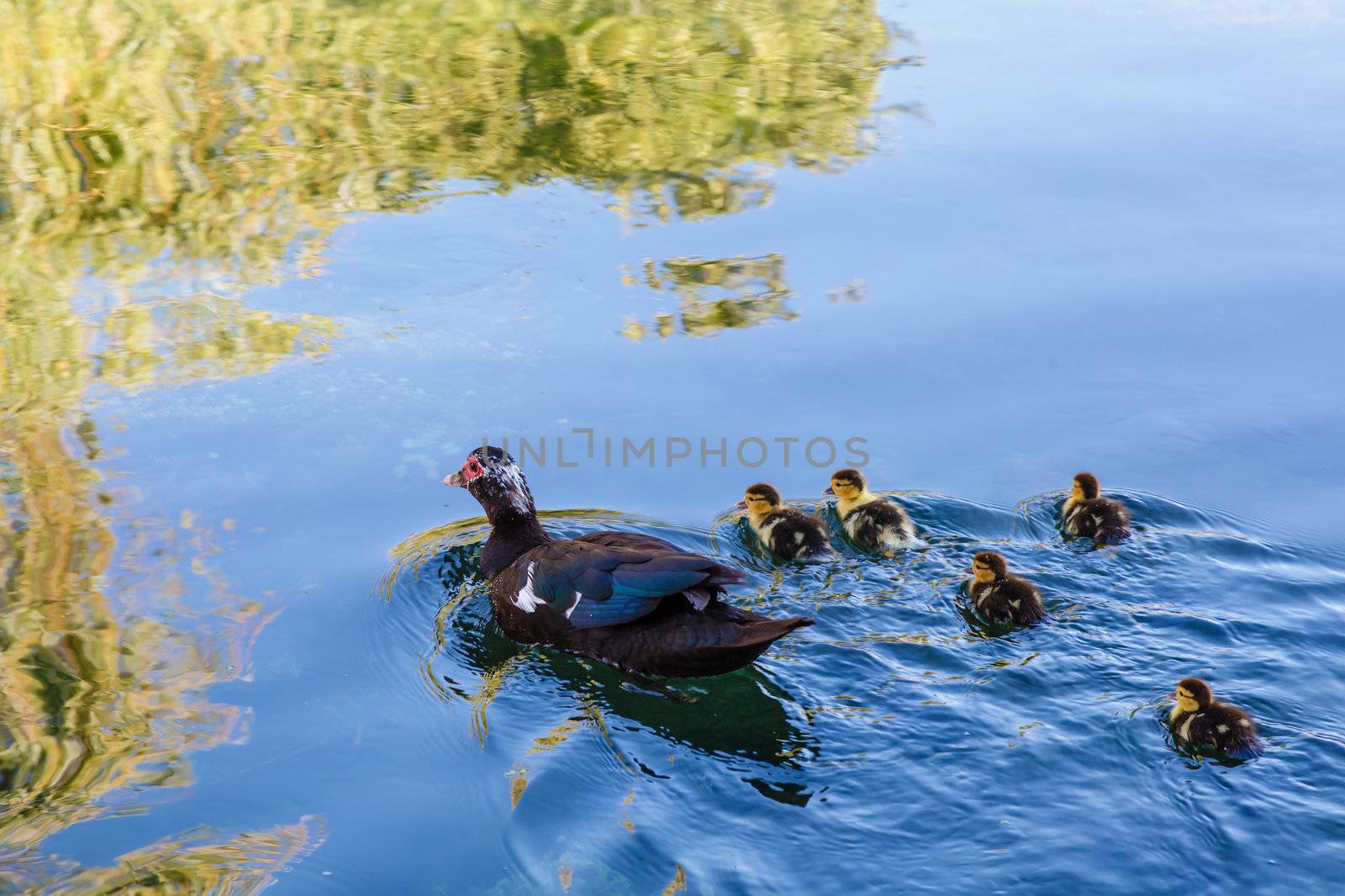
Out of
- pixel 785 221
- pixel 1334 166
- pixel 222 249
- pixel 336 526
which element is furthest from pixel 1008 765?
pixel 1334 166

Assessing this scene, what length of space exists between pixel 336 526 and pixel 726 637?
1849mm

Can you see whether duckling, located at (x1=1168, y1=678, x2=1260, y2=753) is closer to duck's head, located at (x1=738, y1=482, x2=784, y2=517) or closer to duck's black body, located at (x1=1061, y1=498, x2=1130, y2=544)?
duck's black body, located at (x1=1061, y1=498, x2=1130, y2=544)

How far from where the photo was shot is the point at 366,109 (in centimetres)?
988

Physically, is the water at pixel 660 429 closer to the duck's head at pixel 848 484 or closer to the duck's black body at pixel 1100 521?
the duck's black body at pixel 1100 521

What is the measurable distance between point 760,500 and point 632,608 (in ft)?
3.31

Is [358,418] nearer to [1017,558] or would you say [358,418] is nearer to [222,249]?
[222,249]

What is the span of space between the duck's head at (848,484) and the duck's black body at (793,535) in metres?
0.20

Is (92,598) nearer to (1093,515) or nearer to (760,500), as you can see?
(760,500)

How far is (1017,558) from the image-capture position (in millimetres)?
5539

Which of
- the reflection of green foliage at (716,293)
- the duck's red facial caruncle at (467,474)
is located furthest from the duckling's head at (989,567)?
the reflection of green foliage at (716,293)

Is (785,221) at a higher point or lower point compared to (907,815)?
higher

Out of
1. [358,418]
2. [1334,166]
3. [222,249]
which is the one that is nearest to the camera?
[358,418]

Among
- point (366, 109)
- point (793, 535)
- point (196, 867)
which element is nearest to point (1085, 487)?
point (793, 535)

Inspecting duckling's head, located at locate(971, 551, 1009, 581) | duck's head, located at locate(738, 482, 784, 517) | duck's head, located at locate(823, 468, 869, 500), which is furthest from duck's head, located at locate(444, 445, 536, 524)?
duckling's head, located at locate(971, 551, 1009, 581)
